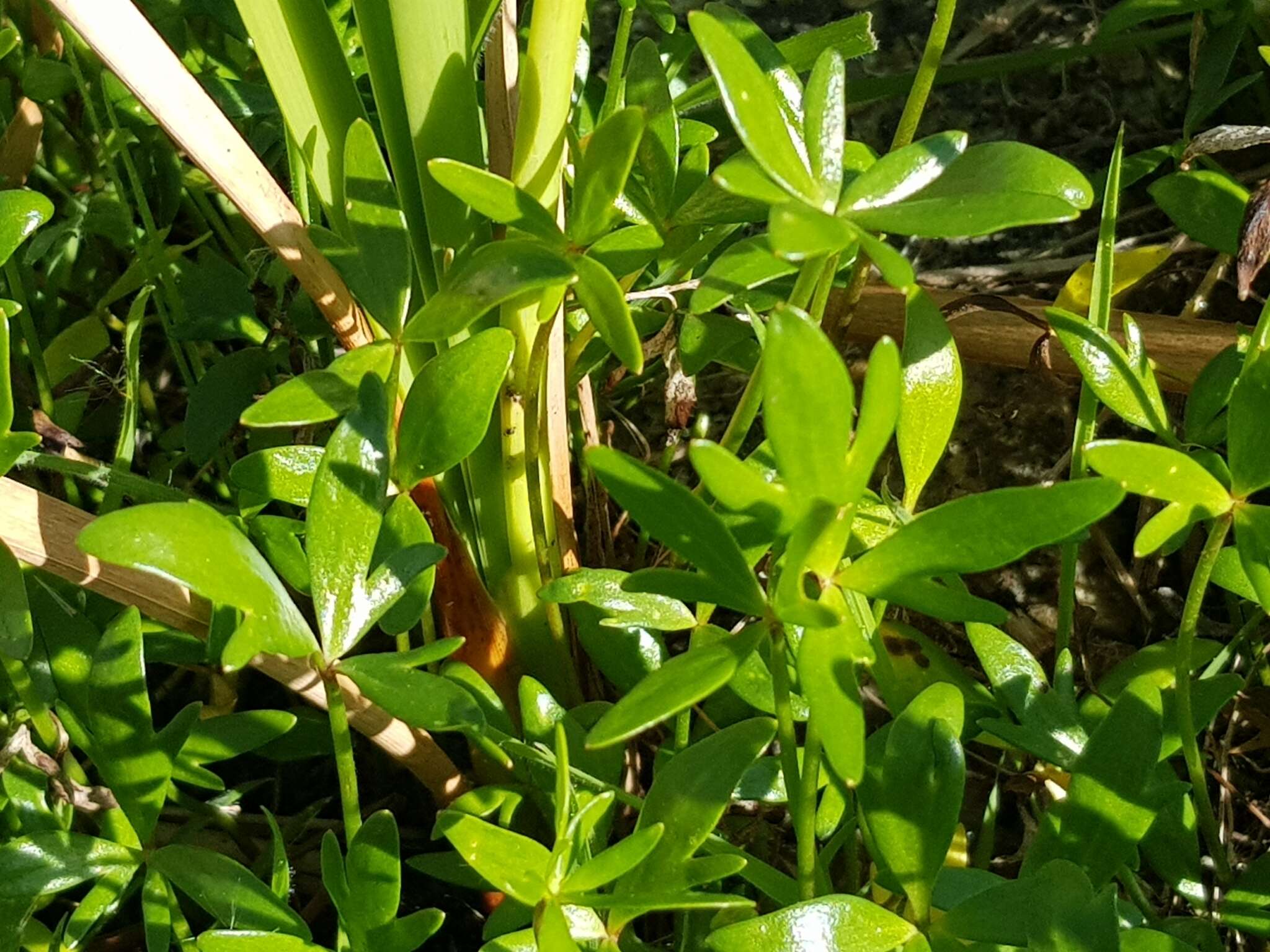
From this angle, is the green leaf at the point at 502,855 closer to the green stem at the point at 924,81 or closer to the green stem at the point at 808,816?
the green stem at the point at 808,816

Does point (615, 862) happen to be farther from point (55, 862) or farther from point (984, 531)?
point (55, 862)

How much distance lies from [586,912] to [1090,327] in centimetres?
41

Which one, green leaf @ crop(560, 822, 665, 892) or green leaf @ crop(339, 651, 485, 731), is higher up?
green leaf @ crop(339, 651, 485, 731)

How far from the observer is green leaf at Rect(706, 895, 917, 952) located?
20.7 inches

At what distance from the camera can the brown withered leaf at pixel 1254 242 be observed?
2.22 feet

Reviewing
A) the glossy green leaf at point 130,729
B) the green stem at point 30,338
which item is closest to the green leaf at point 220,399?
the green stem at point 30,338

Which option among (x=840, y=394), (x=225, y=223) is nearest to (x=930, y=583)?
(x=840, y=394)

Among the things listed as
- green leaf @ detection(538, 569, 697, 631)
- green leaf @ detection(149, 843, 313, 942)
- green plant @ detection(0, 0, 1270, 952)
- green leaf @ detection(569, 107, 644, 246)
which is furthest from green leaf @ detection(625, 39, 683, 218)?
green leaf @ detection(149, 843, 313, 942)

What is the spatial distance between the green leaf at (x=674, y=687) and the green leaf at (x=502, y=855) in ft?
0.27

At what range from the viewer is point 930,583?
1.67 feet

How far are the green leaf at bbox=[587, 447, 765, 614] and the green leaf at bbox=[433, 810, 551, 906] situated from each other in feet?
0.48

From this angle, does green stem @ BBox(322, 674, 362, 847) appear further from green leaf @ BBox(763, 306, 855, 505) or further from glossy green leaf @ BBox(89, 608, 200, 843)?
green leaf @ BBox(763, 306, 855, 505)

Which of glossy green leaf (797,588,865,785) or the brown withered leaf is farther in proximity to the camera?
the brown withered leaf

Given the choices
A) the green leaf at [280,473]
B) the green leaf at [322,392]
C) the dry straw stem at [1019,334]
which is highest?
the green leaf at [322,392]
